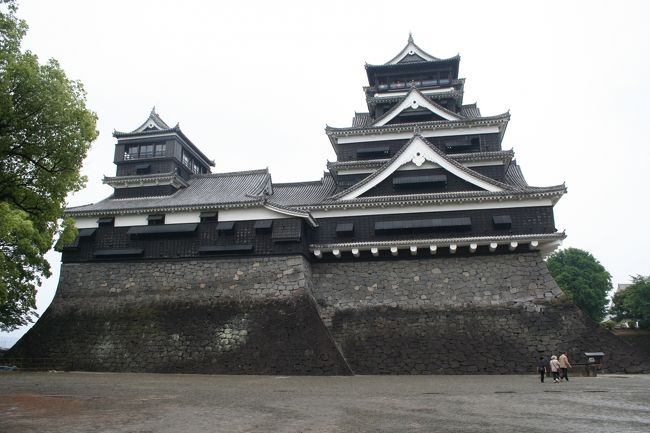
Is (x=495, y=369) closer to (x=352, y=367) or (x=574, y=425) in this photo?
(x=352, y=367)

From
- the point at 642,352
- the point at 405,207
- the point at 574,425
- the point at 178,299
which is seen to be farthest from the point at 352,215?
the point at 574,425

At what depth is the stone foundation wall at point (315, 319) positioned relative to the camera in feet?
62.0

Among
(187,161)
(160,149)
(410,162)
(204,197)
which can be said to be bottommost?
(204,197)

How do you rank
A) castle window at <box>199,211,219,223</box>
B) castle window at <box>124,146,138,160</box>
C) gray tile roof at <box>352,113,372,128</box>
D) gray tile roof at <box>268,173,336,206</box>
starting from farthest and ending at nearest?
gray tile roof at <box>352,113,372,128</box> → castle window at <box>124,146,138,160</box> → gray tile roof at <box>268,173,336,206</box> → castle window at <box>199,211,219,223</box>

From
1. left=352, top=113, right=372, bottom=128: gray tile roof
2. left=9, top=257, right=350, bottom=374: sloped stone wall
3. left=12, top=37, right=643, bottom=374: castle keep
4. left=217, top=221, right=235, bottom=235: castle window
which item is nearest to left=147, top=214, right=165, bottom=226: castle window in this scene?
left=12, top=37, right=643, bottom=374: castle keep

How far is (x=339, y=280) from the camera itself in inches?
876

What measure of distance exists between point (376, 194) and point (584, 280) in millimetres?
32464

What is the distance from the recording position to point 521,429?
24.6 ft

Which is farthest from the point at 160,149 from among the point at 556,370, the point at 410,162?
the point at 556,370

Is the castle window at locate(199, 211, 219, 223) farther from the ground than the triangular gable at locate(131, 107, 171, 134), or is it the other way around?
the triangular gable at locate(131, 107, 171, 134)

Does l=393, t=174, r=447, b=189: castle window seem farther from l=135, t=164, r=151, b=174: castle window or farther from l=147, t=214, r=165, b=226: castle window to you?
l=135, t=164, r=151, b=174: castle window

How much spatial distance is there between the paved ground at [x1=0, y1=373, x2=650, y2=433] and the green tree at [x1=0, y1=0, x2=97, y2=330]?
3.89 meters

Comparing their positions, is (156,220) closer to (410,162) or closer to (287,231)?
(287,231)

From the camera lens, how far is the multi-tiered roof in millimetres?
21359
